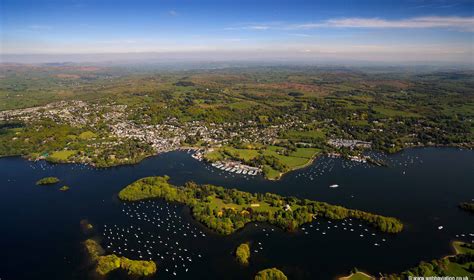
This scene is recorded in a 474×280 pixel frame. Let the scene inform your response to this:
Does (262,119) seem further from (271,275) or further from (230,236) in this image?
(271,275)

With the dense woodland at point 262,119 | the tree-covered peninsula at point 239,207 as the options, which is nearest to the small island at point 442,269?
the tree-covered peninsula at point 239,207

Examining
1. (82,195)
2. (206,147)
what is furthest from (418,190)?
(82,195)

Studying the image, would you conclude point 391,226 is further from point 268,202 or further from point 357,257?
point 268,202

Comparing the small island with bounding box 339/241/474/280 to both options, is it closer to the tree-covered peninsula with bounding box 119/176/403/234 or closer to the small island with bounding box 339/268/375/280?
the small island with bounding box 339/268/375/280

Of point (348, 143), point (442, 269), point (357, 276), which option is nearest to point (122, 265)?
point (357, 276)

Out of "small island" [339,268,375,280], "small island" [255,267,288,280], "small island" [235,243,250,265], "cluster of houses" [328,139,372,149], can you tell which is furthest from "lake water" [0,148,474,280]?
"cluster of houses" [328,139,372,149]
